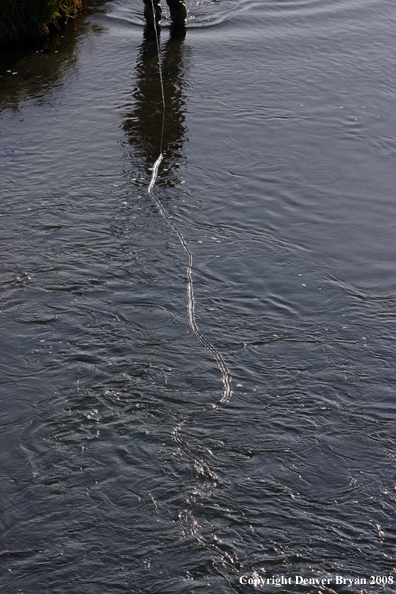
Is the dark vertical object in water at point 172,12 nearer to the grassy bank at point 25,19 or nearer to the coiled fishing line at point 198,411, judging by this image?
the grassy bank at point 25,19

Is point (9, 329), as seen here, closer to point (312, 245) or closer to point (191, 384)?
point (191, 384)

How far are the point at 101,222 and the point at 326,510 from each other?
11.8 feet

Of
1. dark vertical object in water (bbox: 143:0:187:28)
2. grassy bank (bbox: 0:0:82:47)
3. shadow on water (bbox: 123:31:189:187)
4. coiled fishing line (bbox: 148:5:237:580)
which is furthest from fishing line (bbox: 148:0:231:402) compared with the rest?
grassy bank (bbox: 0:0:82:47)

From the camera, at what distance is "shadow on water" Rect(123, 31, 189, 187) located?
276 inches

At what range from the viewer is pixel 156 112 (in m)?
7.95

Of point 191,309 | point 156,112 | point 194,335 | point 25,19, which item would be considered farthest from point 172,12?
point 194,335

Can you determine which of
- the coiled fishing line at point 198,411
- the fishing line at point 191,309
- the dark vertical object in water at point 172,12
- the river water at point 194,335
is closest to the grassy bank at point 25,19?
the river water at point 194,335

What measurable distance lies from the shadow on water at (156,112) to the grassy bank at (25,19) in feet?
5.40

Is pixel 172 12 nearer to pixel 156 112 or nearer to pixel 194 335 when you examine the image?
pixel 156 112

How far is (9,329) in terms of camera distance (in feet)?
15.0

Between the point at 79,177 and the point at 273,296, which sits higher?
the point at 79,177

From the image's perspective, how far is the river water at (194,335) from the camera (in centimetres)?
320

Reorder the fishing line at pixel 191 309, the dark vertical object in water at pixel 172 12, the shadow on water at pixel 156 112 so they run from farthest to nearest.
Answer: the dark vertical object in water at pixel 172 12 < the shadow on water at pixel 156 112 < the fishing line at pixel 191 309

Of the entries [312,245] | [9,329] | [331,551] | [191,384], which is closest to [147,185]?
[312,245]
